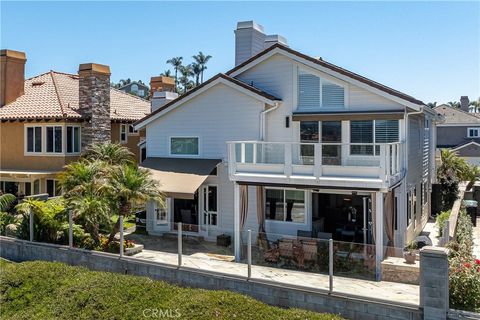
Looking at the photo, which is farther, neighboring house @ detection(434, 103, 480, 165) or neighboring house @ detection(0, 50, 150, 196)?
neighboring house @ detection(434, 103, 480, 165)

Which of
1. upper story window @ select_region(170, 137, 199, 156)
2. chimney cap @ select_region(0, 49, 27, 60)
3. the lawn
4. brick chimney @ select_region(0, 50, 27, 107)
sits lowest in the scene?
the lawn

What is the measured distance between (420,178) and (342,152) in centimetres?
1004

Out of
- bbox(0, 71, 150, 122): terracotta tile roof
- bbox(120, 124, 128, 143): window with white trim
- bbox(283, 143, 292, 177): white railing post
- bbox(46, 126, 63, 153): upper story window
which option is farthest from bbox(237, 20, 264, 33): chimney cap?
bbox(46, 126, 63, 153): upper story window

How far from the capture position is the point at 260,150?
19.7 metres

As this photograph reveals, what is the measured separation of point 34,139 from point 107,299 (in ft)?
63.0

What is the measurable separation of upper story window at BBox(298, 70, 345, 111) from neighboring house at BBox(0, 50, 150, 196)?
16047mm

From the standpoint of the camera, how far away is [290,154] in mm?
18391

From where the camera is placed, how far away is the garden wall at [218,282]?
13.4 m

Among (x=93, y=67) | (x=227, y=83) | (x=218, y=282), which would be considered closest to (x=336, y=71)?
(x=227, y=83)

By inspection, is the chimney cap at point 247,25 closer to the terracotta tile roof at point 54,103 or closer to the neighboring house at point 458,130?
the terracotta tile roof at point 54,103

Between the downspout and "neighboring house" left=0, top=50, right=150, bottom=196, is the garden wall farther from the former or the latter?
"neighboring house" left=0, top=50, right=150, bottom=196

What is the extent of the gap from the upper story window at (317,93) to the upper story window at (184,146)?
237 inches

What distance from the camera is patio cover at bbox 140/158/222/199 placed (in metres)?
20.9

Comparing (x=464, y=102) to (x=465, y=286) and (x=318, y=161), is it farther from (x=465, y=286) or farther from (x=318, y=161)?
(x=465, y=286)
